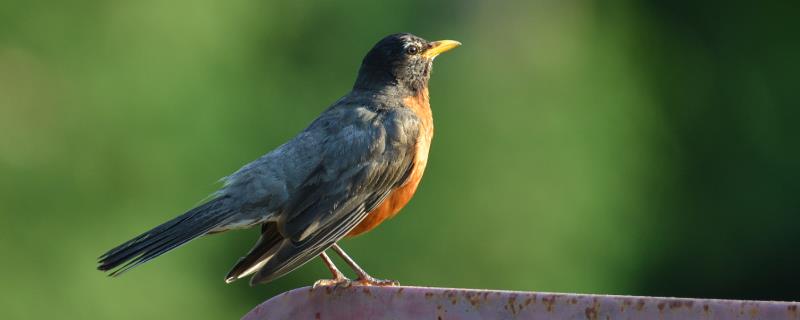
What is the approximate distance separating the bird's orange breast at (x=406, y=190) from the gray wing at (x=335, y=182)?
0.03 metres

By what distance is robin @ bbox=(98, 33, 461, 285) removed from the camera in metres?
4.82

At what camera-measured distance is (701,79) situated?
57.3 feet

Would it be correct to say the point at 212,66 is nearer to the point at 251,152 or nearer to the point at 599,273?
the point at 251,152

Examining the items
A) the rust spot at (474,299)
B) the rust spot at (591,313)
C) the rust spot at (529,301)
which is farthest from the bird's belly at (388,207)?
the rust spot at (591,313)

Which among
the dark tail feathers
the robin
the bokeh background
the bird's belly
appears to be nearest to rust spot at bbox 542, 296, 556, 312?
the robin

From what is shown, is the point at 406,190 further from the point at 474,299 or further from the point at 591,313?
the point at 591,313

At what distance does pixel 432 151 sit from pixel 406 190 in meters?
6.68

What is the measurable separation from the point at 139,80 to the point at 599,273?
5.55 metres

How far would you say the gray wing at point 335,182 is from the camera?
15.7 feet

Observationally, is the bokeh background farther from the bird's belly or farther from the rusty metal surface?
the rusty metal surface

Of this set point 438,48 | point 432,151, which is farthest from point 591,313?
point 432,151

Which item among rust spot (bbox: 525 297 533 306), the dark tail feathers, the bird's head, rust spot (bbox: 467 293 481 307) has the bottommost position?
rust spot (bbox: 525 297 533 306)

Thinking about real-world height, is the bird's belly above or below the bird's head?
below

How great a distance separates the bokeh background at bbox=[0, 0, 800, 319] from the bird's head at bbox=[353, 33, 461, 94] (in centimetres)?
529
